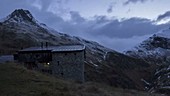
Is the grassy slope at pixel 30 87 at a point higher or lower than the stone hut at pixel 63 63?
lower

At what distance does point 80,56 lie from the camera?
8181 cm

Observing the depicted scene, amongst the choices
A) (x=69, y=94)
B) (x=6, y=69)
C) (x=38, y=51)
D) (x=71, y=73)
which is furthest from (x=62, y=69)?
(x=69, y=94)

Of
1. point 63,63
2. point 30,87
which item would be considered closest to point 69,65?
point 63,63

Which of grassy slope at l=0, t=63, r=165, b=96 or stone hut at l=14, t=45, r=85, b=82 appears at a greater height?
stone hut at l=14, t=45, r=85, b=82

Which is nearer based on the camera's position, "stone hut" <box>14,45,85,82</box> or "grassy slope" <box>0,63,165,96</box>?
"grassy slope" <box>0,63,165,96</box>

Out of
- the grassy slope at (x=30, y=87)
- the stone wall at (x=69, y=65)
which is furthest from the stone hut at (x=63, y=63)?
the grassy slope at (x=30, y=87)

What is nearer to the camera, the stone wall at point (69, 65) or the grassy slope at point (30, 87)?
the grassy slope at point (30, 87)

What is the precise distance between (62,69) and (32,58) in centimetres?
994

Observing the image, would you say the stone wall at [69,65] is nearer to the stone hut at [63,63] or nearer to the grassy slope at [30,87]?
the stone hut at [63,63]

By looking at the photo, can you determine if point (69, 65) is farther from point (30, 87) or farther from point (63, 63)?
point (30, 87)

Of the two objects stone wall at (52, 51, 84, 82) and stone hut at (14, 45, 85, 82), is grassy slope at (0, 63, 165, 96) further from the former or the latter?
stone hut at (14, 45, 85, 82)

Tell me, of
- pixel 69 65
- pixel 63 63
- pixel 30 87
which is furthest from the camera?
pixel 63 63

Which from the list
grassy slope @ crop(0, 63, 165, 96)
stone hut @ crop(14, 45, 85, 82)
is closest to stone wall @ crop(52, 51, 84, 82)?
stone hut @ crop(14, 45, 85, 82)

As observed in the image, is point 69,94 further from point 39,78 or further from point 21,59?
point 21,59
